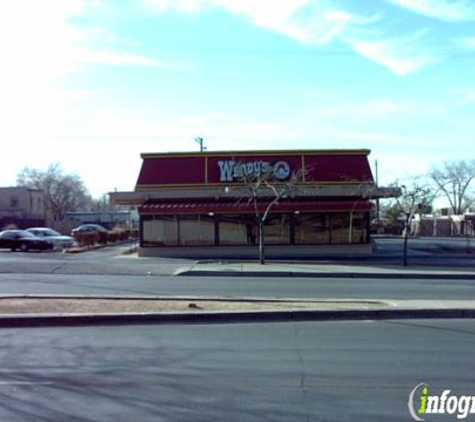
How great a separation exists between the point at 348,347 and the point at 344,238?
2845 cm

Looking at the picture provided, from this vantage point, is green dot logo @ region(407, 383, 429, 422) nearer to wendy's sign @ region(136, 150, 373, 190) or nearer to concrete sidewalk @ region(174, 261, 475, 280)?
concrete sidewalk @ region(174, 261, 475, 280)

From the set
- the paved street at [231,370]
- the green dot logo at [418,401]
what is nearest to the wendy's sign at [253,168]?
the paved street at [231,370]

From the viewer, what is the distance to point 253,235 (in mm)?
37438

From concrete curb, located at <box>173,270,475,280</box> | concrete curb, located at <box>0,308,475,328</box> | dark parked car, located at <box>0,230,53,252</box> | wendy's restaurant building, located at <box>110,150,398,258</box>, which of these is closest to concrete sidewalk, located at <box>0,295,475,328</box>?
concrete curb, located at <box>0,308,475,328</box>

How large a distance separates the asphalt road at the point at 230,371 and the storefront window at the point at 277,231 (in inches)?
1017

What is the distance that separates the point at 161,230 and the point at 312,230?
8.61 metres

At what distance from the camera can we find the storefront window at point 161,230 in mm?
37375

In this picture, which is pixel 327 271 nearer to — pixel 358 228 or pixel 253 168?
pixel 358 228

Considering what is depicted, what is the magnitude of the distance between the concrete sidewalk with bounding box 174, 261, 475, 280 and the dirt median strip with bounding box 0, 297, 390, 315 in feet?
32.8

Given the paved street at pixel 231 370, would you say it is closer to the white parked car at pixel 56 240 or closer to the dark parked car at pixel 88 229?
the white parked car at pixel 56 240

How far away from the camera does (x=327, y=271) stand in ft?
82.0

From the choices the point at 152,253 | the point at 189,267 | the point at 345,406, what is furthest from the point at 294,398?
the point at 152,253

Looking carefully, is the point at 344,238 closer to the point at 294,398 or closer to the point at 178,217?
the point at 178,217

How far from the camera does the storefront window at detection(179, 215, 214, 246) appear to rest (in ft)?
122
